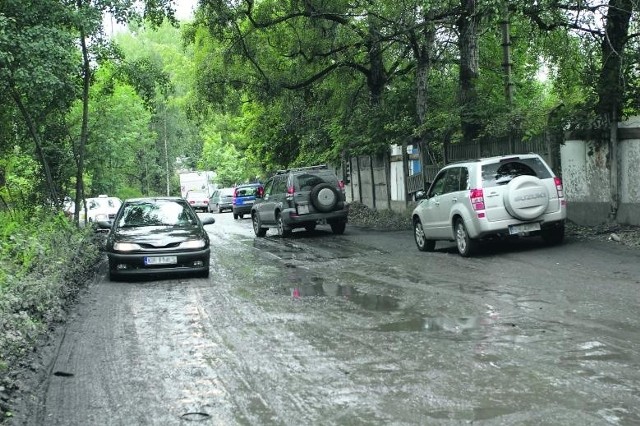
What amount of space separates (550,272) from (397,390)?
6.07 m

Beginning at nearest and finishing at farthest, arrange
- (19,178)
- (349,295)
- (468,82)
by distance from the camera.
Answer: (349,295), (468,82), (19,178)

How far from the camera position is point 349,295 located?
31.3 feet

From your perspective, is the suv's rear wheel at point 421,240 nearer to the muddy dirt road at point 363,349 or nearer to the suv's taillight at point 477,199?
the suv's taillight at point 477,199

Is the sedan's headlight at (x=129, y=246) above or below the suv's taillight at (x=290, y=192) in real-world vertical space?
below

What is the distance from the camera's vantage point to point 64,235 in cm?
1393

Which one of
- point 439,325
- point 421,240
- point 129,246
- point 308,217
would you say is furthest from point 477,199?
point 308,217

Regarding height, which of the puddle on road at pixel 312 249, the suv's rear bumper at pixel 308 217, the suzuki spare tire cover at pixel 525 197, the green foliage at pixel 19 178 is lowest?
the puddle on road at pixel 312 249

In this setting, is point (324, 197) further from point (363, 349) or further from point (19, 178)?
point (19, 178)

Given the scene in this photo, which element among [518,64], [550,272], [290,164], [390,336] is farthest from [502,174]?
[290,164]

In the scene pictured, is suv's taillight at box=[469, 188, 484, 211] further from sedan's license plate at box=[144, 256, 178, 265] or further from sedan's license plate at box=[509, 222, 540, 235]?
sedan's license plate at box=[144, 256, 178, 265]

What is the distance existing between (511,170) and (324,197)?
762 centimetres

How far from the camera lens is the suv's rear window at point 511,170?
12.2 metres

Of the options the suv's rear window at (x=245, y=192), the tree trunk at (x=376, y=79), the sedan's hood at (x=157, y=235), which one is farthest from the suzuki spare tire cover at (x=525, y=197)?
the suv's rear window at (x=245, y=192)

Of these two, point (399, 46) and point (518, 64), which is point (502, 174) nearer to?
point (399, 46)
